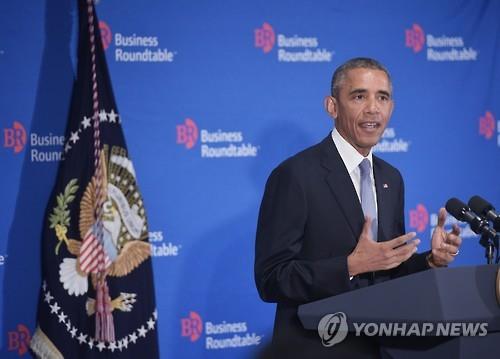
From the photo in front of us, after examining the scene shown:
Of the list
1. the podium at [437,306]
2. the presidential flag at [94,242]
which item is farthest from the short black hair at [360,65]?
the presidential flag at [94,242]

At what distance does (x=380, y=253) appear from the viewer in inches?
80.4

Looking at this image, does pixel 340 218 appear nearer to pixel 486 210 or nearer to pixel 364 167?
pixel 364 167

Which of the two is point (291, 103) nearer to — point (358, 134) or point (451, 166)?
point (451, 166)

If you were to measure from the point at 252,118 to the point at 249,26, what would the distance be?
54 cm

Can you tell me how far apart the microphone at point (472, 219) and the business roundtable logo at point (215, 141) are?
76.4 inches

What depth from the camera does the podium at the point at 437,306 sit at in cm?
174

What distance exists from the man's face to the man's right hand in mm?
598

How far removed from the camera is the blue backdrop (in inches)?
149

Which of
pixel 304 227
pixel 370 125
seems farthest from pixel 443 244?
pixel 370 125

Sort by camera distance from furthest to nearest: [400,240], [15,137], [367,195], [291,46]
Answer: [291,46] → [15,137] → [367,195] → [400,240]

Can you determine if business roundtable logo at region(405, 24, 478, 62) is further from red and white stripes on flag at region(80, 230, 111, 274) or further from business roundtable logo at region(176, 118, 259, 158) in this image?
red and white stripes on flag at region(80, 230, 111, 274)

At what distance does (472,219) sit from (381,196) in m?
0.38

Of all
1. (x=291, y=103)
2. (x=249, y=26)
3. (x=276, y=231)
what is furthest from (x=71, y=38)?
(x=276, y=231)

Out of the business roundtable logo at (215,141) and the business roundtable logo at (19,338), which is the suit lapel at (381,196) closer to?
the business roundtable logo at (215,141)
